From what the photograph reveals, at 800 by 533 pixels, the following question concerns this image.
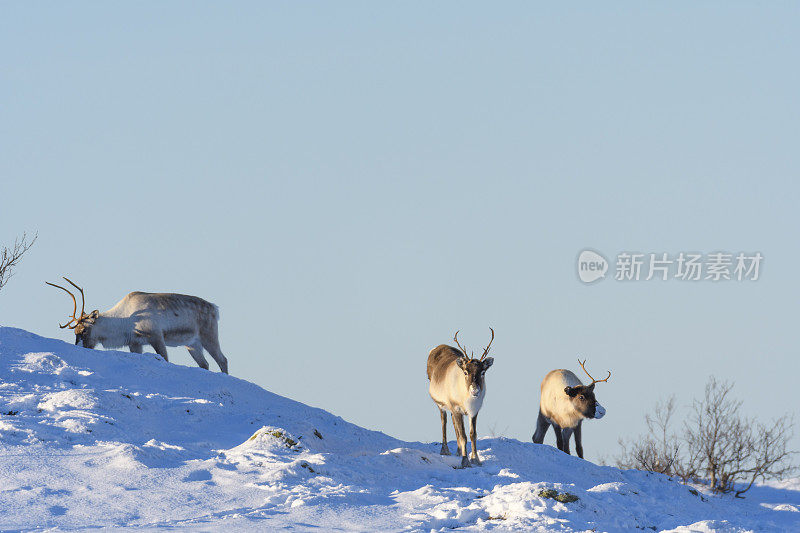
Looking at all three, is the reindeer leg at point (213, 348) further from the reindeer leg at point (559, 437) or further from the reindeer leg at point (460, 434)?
the reindeer leg at point (460, 434)

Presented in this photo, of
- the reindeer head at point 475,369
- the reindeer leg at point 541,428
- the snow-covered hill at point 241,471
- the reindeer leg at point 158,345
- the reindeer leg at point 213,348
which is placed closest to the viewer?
the snow-covered hill at point 241,471

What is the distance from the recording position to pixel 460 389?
46.8 ft

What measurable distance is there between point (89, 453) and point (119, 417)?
198 cm

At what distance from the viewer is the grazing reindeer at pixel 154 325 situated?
803 inches

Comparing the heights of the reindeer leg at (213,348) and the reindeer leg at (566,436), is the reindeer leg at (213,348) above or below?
above

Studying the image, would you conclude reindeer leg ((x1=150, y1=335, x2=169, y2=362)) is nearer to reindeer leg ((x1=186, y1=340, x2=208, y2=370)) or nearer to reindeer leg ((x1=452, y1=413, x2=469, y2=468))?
reindeer leg ((x1=186, y1=340, x2=208, y2=370))

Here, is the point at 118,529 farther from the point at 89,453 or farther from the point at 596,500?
the point at 596,500

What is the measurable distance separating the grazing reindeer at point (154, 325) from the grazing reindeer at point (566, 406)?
23.2 feet

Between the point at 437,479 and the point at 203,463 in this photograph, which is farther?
the point at 437,479

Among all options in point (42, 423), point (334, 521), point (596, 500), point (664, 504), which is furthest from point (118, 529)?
point (664, 504)

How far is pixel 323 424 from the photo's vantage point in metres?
15.7

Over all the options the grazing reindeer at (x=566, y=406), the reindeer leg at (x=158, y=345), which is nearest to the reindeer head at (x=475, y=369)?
Answer: the grazing reindeer at (x=566, y=406)

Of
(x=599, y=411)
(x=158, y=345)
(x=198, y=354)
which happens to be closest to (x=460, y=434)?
(x=599, y=411)

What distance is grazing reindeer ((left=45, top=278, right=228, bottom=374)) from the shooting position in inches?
803
